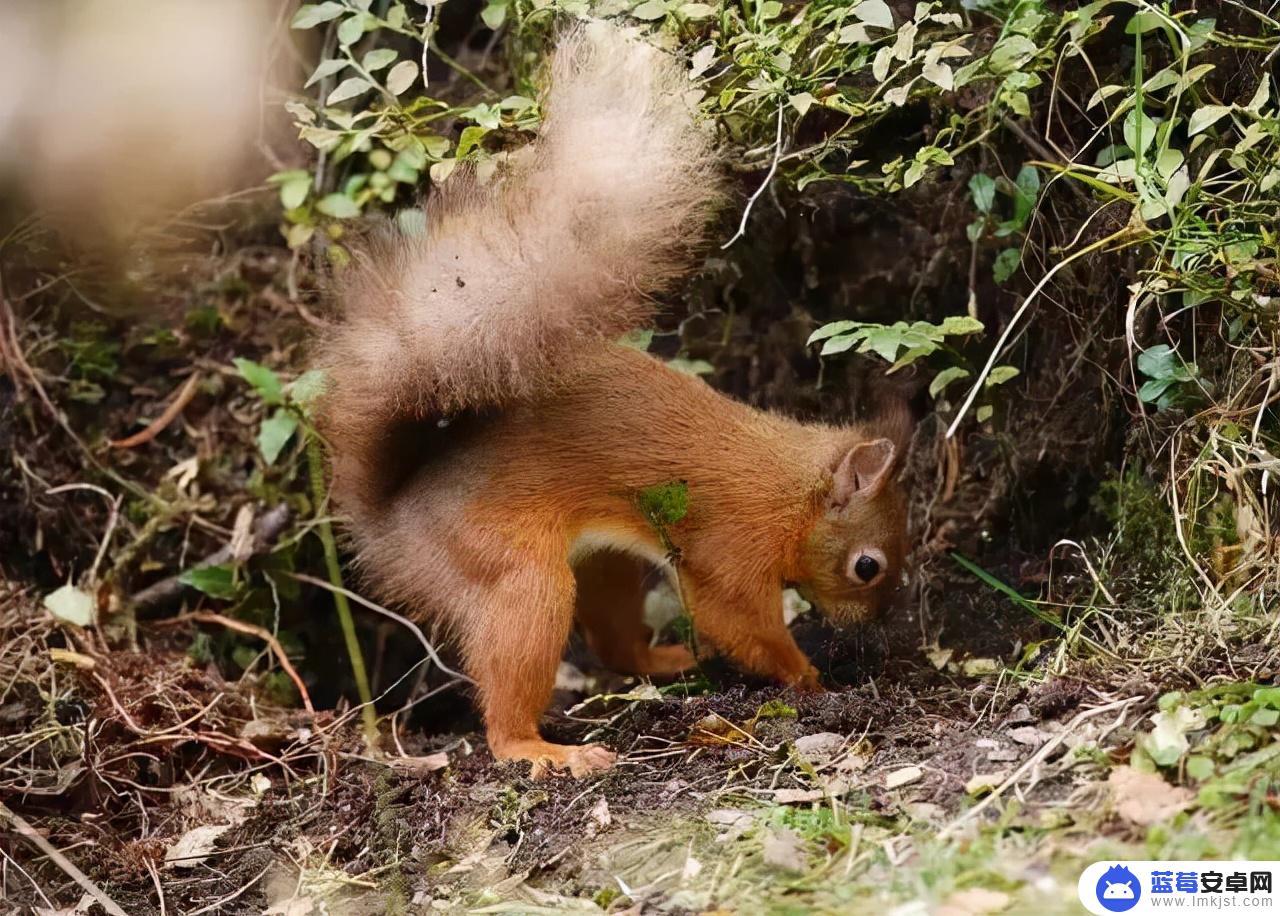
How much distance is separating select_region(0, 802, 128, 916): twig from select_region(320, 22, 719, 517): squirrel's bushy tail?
1.37m

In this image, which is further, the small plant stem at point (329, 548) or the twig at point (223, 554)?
the twig at point (223, 554)

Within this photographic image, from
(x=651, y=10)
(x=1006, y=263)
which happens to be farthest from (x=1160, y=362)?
(x=651, y=10)

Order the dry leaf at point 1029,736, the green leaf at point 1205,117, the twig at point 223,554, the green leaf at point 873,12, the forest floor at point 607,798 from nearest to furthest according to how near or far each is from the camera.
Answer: the forest floor at point 607,798
the dry leaf at point 1029,736
the green leaf at point 1205,117
the green leaf at point 873,12
the twig at point 223,554

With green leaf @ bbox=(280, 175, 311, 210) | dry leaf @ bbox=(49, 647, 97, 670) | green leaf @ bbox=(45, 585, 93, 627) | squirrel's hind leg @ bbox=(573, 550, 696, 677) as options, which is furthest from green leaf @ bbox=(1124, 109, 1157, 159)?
green leaf @ bbox=(45, 585, 93, 627)

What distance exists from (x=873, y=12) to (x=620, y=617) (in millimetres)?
2125

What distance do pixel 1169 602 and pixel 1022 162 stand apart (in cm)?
136

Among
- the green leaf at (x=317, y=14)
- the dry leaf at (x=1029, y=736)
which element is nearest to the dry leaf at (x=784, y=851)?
the dry leaf at (x=1029, y=736)

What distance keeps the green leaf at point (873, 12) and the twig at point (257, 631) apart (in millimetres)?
2614

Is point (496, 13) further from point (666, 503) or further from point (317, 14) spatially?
point (666, 503)

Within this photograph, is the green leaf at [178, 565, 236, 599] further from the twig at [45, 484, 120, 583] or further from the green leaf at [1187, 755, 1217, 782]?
the green leaf at [1187, 755, 1217, 782]

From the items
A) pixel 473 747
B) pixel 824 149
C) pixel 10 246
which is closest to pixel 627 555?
pixel 473 747

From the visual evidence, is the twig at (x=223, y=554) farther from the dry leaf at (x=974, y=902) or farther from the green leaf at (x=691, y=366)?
the dry leaf at (x=974, y=902)

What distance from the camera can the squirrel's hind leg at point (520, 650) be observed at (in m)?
3.49

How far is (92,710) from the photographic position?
3.64 meters
